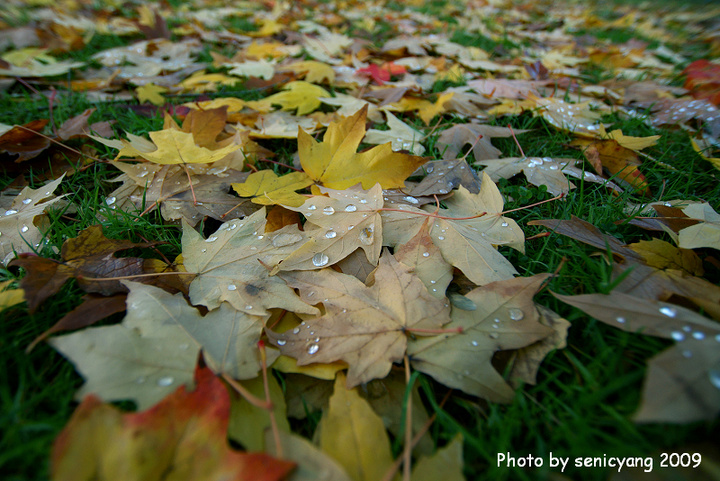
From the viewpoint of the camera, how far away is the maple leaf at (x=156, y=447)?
0.47 meters

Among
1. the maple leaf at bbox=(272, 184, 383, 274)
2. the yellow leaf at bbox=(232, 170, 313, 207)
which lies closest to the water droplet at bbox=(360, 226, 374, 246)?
the maple leaf at bbox=(272, 184, 383, 274)

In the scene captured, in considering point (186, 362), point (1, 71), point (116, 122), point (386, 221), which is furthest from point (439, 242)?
point (1, 71)

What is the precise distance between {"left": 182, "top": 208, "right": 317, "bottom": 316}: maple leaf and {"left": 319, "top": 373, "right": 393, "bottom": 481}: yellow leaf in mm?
212

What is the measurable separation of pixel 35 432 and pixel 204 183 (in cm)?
75

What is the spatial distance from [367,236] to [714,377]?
2.20 ft

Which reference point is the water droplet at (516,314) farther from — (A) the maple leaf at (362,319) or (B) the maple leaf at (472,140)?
(B) the maple leaf at (472,140)

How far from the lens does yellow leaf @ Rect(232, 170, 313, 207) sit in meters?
0.99

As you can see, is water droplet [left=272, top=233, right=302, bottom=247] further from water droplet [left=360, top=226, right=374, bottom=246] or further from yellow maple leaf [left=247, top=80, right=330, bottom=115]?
yellow maple leaf [left=247, top=80, right=330, bottom=115]

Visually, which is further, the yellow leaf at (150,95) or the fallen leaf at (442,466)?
the yellow leaf at (150,95)

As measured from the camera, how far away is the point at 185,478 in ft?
1.60

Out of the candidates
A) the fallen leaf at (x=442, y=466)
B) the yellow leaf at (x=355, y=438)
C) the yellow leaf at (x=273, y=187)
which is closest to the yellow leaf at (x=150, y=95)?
the yellow leaf at (x=273, y=187)

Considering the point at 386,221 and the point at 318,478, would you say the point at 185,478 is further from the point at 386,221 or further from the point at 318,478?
the point at 386,221

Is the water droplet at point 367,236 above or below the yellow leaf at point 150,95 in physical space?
below

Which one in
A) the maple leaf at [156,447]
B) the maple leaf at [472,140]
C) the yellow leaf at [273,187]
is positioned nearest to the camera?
the maple leaf at [156,447]
